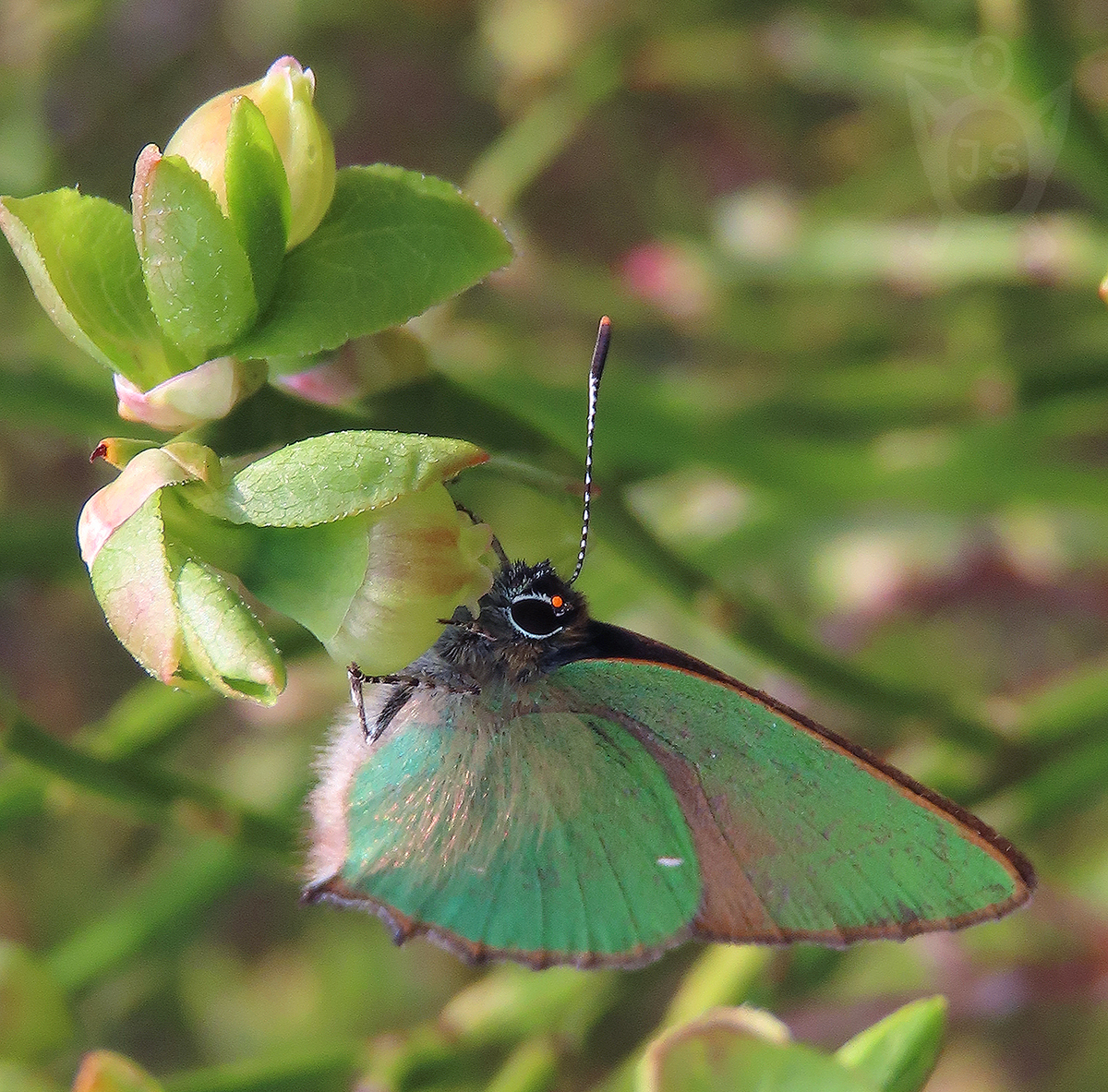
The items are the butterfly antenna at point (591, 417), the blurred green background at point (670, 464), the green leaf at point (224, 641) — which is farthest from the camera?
the blurred green background at point (670, 464)

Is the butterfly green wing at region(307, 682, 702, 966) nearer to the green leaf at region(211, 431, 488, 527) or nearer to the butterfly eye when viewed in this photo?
the butterfly eye

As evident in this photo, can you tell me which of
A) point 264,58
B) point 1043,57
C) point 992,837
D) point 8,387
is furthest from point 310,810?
point 264,58

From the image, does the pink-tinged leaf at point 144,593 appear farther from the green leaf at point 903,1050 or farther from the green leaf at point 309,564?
the green leaf at point 903,1050

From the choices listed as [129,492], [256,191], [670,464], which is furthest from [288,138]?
[670,464]

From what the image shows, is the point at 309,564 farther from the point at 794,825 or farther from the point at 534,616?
the point at 794,825

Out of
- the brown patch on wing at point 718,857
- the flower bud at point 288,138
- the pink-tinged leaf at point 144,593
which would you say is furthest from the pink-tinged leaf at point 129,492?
the brown patch on wing at point 718,857

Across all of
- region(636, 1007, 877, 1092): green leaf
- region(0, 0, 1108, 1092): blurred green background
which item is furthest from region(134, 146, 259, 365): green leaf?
region(636, 1007, 877, 1092): green leaf
